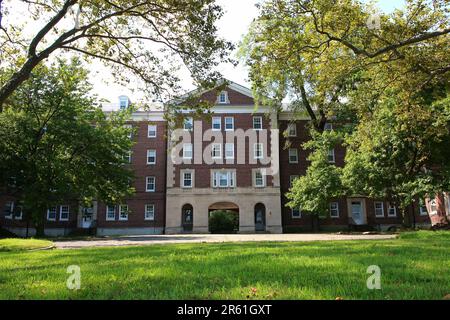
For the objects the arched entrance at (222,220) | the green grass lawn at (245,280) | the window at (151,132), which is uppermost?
the window at (151,132)

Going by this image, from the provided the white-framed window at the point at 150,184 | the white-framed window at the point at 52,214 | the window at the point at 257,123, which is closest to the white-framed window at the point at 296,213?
the window at the point at 257,123

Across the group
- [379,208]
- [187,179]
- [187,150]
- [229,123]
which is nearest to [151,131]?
[187,150]

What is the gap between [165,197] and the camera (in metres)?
47.4

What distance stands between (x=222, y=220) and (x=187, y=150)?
8.75 m

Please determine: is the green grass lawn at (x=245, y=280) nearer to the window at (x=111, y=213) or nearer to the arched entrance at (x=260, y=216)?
the arched entrance at (x=260, y=216)

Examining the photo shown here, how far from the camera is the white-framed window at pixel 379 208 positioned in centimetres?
4750

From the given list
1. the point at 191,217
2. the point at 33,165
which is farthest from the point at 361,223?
the point at 33,165

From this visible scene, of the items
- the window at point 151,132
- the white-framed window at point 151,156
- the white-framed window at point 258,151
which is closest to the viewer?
the white-framed window at point 258,151

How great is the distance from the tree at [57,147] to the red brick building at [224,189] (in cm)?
1306

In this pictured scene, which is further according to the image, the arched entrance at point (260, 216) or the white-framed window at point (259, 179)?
the arched entrance at point (260, 216)

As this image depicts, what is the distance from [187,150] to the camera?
1873 inches

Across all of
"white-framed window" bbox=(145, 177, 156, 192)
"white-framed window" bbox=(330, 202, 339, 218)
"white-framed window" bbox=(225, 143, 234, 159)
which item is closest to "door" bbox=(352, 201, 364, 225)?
"white-framed window" bbox=(330, 202, 339, 218)

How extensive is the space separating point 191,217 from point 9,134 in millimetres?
22548

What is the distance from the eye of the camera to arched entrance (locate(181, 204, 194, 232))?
46.6 meters
